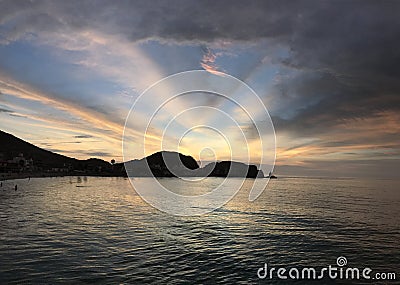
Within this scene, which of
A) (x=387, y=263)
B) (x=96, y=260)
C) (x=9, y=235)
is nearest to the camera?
(x=96, y=260)

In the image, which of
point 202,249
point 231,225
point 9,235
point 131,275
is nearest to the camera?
point 131,275

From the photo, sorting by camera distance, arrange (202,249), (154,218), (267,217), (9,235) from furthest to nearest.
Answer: (267,217)
(154,218)
(9,235)
(202,249)

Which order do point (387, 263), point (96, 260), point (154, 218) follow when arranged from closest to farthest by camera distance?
point (96, 260) → point (387, 263) → point (154, 218)

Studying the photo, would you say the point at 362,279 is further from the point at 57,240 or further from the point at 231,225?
the point at 57,240

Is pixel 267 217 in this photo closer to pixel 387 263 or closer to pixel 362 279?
pixel 387 263

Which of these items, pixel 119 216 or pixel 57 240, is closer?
pixel 57 240

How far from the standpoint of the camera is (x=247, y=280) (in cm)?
2258

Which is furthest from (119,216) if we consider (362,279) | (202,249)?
(362,279)

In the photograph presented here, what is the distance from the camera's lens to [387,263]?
27.7 m

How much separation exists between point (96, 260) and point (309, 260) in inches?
723

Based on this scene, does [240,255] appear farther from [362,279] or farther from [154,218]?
[154,218]

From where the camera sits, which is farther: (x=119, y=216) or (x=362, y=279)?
(x=119, y=216)

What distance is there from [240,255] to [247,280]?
266 inches

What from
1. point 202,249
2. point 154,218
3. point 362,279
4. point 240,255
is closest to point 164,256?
point 202,249
